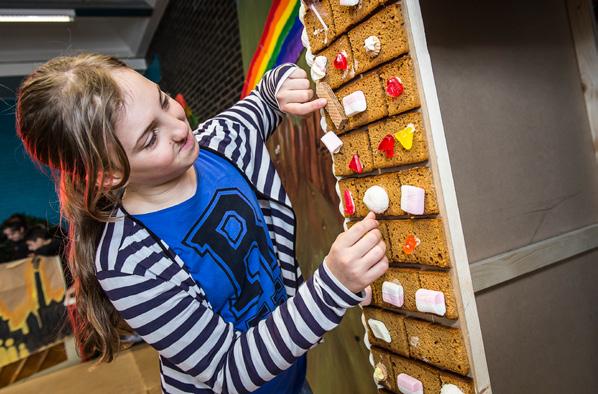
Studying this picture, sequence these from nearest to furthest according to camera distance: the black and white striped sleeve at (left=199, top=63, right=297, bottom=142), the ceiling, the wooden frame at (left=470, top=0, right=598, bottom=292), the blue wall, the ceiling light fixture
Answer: the wooden frame at (left=470, top=0, right=598, bottom=292)
the black and white striped sleeve at (left=199, top=63, right=297, bottom=142)
the ceiling light fixture
the ceiling
the blue wall

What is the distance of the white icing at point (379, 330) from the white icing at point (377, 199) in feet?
0.83

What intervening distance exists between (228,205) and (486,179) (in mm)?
538

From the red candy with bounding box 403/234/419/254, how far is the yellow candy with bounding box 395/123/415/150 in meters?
0.16

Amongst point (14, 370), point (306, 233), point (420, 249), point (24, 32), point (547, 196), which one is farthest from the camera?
point (24, 32)

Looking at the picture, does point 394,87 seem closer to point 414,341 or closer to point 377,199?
point 377,199

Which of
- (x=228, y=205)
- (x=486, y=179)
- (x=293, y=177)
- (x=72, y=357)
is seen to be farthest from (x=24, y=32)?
(x=486, y=179)

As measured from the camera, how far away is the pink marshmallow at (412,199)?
2.46ft

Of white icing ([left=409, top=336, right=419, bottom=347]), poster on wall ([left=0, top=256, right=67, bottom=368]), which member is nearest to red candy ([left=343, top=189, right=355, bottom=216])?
white icing ([left=409, top=336, right=419, bottom=347])

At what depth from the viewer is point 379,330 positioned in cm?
93

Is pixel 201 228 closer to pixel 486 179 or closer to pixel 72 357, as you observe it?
pixel 486 179

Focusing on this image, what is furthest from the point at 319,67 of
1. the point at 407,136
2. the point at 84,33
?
the point at 84,33

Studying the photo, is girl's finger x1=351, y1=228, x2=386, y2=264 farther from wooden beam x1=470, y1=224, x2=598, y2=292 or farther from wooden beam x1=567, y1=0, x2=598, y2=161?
wooden beam x1=567, y1=0, x2=598, y2=161

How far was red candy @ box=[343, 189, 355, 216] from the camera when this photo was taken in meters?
0.93

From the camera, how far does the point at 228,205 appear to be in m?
0.90
